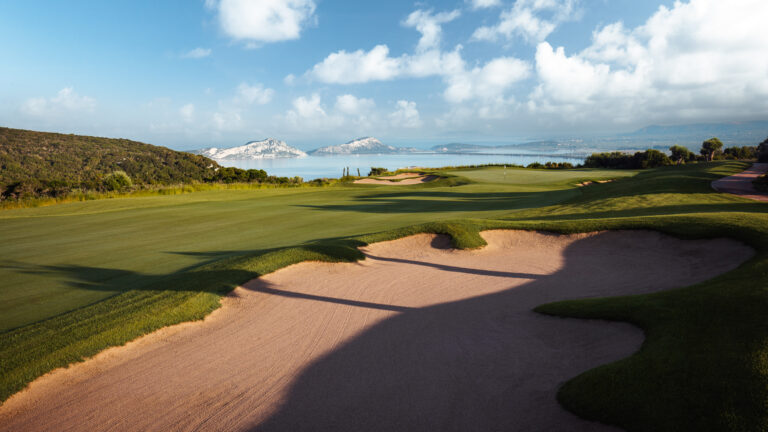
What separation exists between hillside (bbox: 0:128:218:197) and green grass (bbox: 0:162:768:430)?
6626cm

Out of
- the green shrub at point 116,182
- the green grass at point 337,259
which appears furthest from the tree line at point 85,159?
the green grass at point 337,259

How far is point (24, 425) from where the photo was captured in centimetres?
402

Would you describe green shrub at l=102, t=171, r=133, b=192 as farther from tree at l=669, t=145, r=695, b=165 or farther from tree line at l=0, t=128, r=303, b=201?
tree at l=669, t=145, r=695, b=165

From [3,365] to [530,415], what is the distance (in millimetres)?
6707

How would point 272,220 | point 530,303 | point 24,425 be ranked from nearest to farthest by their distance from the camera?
point 24,425 < point 530,303 < point 272,220

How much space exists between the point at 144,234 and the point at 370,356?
494 inches

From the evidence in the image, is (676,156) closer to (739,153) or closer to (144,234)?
(739,153)

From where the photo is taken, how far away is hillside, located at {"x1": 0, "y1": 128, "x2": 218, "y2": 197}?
261 feet

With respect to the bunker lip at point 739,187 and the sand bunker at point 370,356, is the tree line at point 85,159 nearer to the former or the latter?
the sand bunker at point 370,356

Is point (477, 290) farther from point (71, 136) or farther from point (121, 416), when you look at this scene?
point (71, 136)

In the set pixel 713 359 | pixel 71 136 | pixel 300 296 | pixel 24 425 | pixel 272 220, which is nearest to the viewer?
pixel 713 359

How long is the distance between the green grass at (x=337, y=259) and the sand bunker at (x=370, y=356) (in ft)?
1.35

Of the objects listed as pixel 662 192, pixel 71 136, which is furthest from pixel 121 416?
pixel 71 136

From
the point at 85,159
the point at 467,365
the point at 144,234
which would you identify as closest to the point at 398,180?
the point at 144,234
